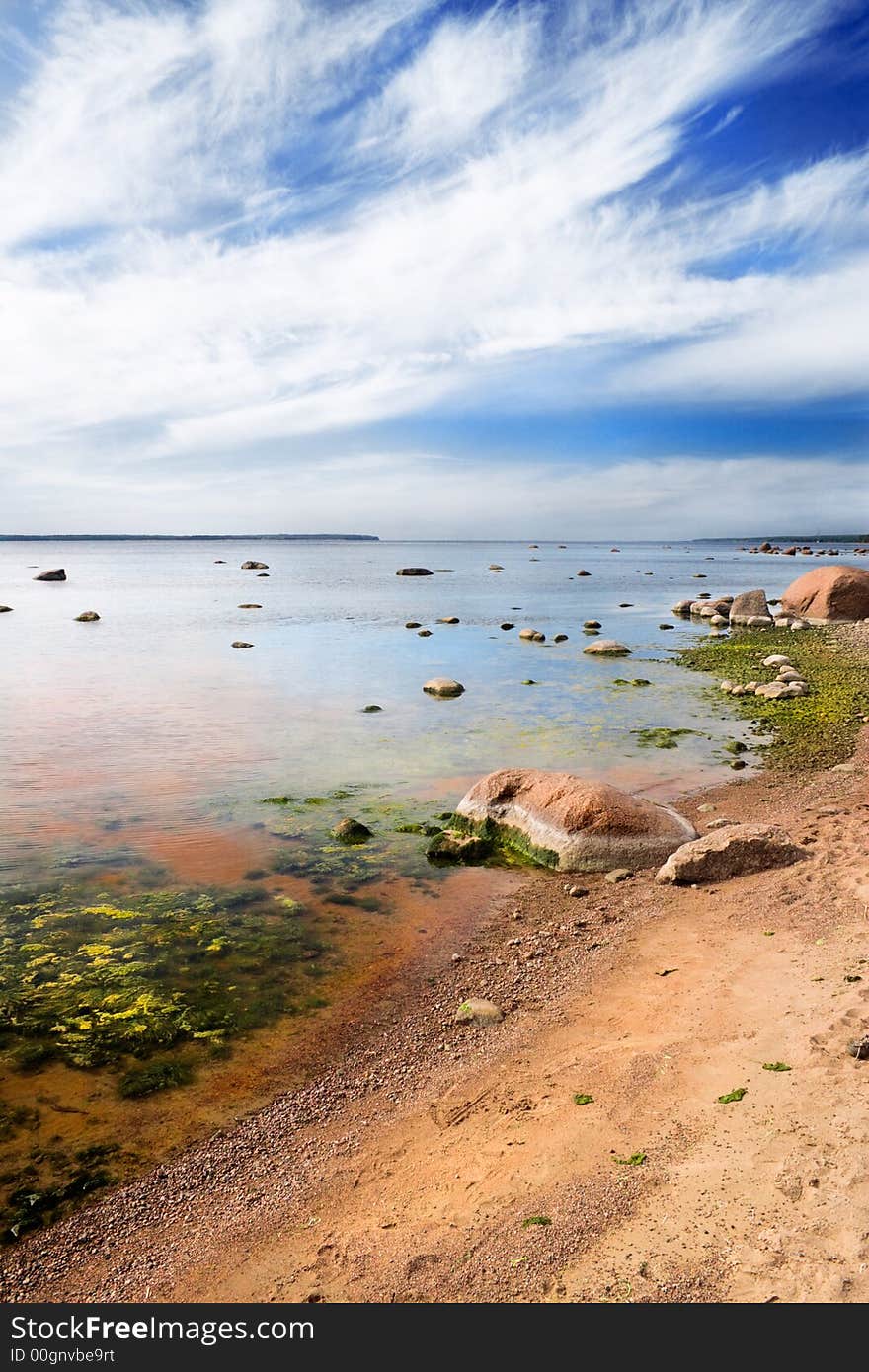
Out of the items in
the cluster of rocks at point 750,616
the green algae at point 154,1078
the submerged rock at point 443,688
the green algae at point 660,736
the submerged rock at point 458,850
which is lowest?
the green algae at point 154,1078

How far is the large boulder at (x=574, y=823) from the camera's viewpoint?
12.1 metres

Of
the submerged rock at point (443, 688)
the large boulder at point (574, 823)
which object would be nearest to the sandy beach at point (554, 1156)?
the large boulder at point (574, 823)

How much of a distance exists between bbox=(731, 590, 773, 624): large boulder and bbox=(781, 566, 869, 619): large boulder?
169cm

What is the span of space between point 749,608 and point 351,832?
38841mm

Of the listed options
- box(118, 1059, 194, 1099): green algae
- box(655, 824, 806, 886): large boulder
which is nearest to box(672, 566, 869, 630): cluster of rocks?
box(655, 824, 806, 886): large boulder

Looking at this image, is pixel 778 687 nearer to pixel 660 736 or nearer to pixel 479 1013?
pixel 660 736

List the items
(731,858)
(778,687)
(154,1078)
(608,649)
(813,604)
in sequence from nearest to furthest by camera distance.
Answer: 1. (154,1078)
2. (731,858)
3. (778,687)
4. (608,649)
5. (813,604)

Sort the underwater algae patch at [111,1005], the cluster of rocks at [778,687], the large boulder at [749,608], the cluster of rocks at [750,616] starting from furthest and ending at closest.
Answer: the large boulder at [749,608] < the cluster of rocks at [750,616] < the cluster of rocks at [778,687] < the underwater algae patch at [111,1005]

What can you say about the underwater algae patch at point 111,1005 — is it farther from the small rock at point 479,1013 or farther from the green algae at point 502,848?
the green algae at point 502,848

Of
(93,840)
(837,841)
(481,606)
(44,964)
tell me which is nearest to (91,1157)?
(44,964)

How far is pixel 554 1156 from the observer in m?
5.85

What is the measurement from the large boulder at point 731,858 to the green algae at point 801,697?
5.92 metres

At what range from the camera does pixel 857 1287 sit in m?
4.08

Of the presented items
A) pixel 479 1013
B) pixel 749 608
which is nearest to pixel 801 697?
pixel 479 1013
